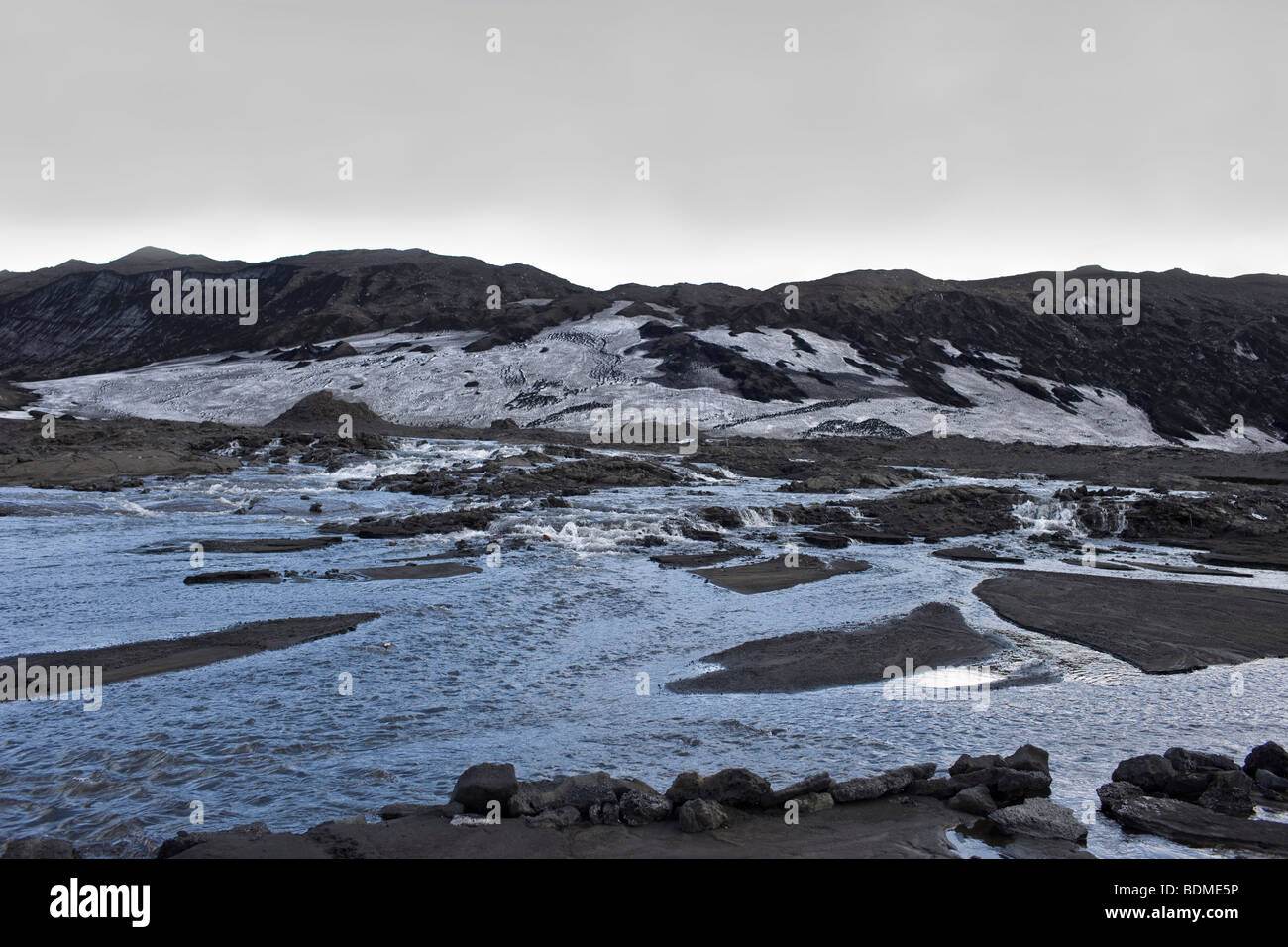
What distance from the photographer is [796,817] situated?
246 inches

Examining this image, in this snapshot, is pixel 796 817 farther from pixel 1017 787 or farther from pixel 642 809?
pixel 1017 787

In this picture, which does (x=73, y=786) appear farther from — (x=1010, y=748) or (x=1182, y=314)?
(x=1182, y=314)

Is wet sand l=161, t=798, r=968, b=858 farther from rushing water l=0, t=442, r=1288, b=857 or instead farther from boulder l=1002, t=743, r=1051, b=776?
boulder l=1002, t=743, r=1051, b=776

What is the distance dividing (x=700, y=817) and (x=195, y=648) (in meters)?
7.59

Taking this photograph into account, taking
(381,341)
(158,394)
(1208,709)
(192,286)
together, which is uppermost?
(192,286)

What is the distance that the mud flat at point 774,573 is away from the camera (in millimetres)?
16250

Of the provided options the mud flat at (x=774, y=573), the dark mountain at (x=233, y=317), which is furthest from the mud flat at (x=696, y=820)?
the dark mountain at (x=233, y=317)

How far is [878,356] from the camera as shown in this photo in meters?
76.6

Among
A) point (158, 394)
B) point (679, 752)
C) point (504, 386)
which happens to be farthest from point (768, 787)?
point (158, 394)

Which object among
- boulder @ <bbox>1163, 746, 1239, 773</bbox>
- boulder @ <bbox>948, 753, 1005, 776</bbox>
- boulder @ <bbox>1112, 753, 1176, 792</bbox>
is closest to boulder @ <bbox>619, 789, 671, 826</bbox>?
boulder @ <bbox>948, 753, 1005, 776</bbox>

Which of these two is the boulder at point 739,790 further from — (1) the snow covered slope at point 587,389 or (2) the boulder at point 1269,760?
(1) the snow covered slope at point 587,389

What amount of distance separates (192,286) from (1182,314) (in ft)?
373

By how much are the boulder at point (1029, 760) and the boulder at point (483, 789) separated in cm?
371

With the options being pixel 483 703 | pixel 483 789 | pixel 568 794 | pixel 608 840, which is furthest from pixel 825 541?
pixel 608 840
